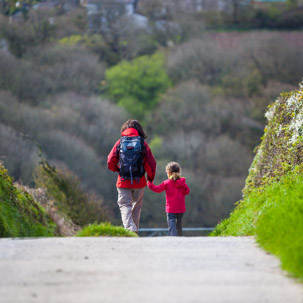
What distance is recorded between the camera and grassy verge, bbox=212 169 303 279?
5188 millimetres

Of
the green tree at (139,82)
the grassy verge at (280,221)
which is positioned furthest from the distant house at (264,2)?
the grassy verge at (280,221)

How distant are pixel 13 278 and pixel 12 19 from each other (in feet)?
208

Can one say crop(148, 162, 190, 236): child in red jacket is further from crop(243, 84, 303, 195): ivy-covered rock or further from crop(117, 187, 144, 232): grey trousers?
crop(243, 84, 303, 195): ivy-covered rock

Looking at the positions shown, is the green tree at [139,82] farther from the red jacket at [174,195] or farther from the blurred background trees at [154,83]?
the red jacket at [174,195]

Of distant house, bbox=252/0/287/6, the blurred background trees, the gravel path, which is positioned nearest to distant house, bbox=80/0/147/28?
the blurred background trees

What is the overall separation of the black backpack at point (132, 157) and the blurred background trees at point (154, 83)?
2901 cm

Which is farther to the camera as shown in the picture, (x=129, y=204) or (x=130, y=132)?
A: (x=129, y=204)

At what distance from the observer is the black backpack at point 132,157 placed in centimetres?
938

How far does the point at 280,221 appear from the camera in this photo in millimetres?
6242

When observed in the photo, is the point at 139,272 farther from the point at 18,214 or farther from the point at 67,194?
the point at 67,194

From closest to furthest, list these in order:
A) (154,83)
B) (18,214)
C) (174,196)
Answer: (174,196) → (18,214) → (154,83)

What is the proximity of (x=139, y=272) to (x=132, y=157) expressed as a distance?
14.3 feet

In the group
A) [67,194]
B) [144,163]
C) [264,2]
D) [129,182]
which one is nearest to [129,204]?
[129,182]

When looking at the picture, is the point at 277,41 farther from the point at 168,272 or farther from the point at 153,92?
the point at 168,272
